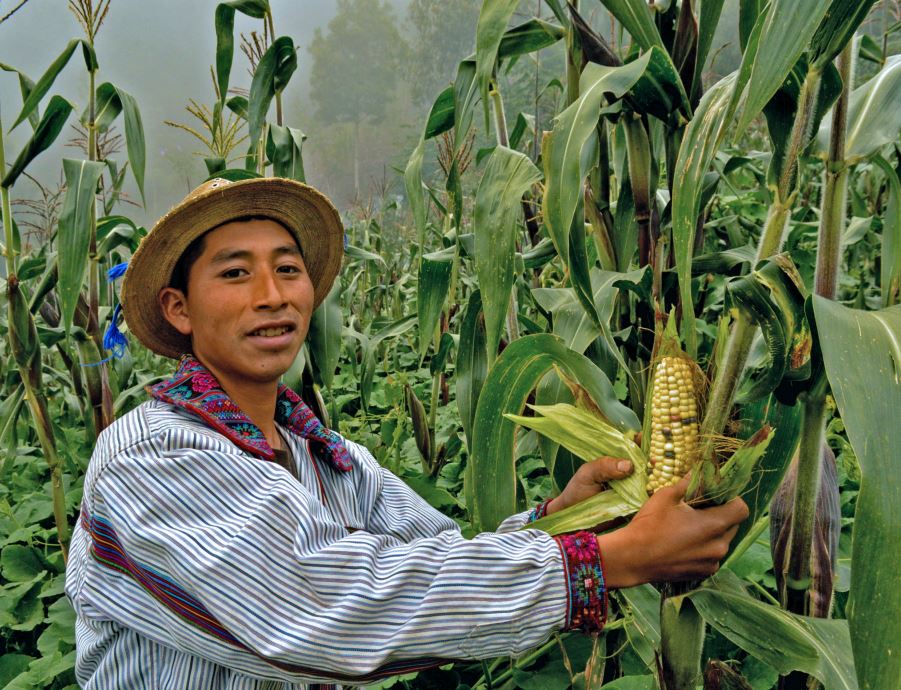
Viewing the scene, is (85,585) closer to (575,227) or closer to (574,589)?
(574,589)

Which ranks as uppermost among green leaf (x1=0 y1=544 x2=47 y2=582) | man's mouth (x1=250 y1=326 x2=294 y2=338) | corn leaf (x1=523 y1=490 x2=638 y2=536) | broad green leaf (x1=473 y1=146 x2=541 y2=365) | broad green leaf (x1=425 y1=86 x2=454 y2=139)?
broad green leaf (x1=425 y1=86 x2=454 y2=139)

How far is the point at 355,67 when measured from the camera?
28422 mm

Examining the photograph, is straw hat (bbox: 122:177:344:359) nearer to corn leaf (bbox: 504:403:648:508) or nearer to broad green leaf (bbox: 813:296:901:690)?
corn leaf (bbox: 504:403:648:508)

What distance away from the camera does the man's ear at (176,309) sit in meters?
1.32

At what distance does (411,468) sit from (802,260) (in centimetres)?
134

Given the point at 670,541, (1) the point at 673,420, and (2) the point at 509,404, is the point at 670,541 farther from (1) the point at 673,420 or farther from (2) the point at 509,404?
(2) the point at 509,404

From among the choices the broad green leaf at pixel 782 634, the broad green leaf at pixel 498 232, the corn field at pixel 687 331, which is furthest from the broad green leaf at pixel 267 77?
the broad green leaf at pixel 782 634

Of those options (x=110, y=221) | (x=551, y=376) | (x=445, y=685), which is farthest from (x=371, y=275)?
(x=551, y=376)

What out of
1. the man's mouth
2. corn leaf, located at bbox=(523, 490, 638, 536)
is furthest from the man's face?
A: corn leaf, located at bbox=(523, 490, 638, 536)

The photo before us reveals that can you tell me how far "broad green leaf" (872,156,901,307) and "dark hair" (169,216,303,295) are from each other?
3.05 feet

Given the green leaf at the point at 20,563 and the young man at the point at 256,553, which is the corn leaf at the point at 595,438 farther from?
the green leaf at the point at 20,563

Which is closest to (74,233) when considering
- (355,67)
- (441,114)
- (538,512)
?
(441,114)

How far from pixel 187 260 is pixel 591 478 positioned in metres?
0.74

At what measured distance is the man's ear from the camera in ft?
4.34
